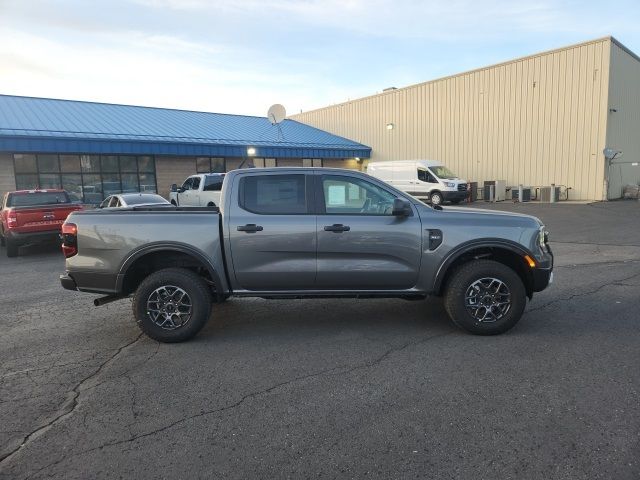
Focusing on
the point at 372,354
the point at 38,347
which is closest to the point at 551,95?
the point at 372,354

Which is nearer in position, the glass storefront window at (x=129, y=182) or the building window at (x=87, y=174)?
the building window at (x=87, y=174)

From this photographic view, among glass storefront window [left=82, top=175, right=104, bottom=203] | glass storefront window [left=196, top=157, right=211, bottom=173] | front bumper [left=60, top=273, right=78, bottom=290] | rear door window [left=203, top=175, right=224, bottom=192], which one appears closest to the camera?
front bumper [left=60, top=273, right=78, bottom=290]

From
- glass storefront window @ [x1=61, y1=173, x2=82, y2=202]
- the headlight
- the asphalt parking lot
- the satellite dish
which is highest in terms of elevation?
the satellite dish

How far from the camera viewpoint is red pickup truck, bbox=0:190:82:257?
455 inches

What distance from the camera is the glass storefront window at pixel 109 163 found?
2225 centimetres

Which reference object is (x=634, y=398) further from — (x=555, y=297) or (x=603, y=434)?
(x=555, y=297)

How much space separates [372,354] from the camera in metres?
4.60

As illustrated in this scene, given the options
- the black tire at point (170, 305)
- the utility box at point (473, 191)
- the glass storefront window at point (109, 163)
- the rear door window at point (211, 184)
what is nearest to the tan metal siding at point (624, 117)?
the utility box at point (473, 191)

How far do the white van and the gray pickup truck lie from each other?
1917 centimetres

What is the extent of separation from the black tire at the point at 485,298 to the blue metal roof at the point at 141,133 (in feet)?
41.9

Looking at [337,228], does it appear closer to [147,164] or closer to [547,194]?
[147,164]

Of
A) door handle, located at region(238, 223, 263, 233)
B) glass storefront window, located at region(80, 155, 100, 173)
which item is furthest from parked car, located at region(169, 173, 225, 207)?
door handle, located at region(238, 223, 263, 233)

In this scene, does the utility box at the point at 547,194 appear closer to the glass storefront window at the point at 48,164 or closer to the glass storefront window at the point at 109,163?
the glass storefront window at the point at 109,163

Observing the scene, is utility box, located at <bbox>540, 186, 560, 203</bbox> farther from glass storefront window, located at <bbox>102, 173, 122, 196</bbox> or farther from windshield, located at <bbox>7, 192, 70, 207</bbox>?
windshield, located at <bbox>7, 192, 70, 207</bbox>
